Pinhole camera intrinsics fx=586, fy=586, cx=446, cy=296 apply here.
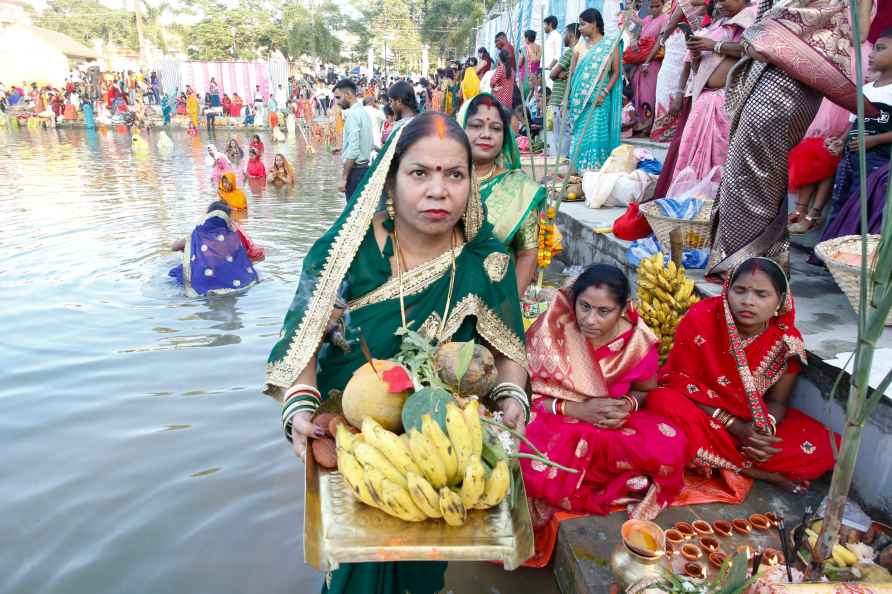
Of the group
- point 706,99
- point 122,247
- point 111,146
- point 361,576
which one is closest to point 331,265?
point 361,576

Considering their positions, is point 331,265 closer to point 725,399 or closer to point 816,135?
point 725,399

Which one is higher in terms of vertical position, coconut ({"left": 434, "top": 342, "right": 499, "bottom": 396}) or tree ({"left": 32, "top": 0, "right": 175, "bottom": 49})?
tree ({"left": 32, "top": 0, "right": 175, "bottom": 49})

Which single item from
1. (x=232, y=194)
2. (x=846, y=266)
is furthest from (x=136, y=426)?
(x=232, y=194)

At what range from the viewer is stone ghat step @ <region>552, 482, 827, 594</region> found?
2387 mm

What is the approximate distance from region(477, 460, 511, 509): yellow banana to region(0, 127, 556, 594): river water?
63.1 inches

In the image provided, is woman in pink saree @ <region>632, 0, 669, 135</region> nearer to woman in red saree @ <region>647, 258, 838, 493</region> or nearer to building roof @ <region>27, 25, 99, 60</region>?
woman in red saree @ <region>647, 258, 838, 493</region>

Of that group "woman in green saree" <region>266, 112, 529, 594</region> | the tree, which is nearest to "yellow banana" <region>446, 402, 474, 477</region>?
"woman in green saree" <region>266, 112, 529, 594</region>

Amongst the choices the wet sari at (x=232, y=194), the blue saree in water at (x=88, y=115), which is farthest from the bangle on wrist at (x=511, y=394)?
the blue saree in water at (x=88, y=115)

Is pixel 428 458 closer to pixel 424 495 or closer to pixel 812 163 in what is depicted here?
pixel 424 495

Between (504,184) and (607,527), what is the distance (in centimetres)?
205

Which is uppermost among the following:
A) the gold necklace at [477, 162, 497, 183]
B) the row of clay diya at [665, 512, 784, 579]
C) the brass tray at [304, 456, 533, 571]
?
the gold necklace at [477, 162, 497, 183]

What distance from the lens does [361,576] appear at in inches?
76.4

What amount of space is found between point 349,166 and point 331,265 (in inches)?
279

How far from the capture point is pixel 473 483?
4.41 ft
